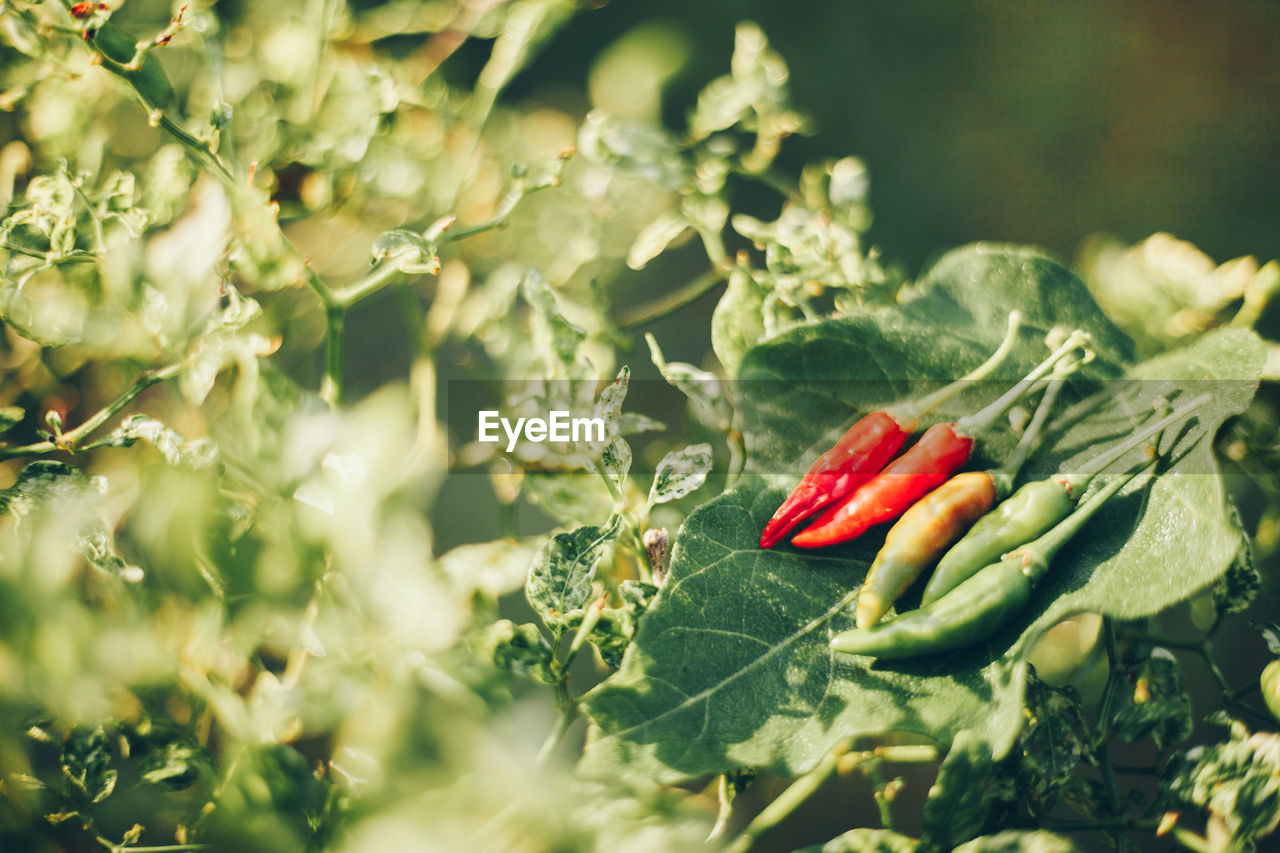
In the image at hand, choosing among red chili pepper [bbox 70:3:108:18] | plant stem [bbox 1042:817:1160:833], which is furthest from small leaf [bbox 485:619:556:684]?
red chili pepper [bbox 70:3:108:18]

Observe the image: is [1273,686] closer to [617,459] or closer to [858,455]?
[858,455]

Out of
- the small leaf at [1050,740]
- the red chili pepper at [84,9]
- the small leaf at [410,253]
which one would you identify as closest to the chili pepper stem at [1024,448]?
the small leaf at [1050,740]

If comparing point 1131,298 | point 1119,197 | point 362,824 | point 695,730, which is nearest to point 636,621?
point 695,730

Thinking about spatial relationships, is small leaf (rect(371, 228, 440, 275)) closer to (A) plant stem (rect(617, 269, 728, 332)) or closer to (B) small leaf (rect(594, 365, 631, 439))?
(B) small leaf (rect(594, 365, 631, 439))

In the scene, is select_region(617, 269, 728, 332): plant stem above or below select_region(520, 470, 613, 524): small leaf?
above

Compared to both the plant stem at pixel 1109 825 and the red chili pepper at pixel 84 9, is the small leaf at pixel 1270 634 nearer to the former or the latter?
the plant stem at pixel 1109 825

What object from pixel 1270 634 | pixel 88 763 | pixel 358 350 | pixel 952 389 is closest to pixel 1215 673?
pixel 1270 634
